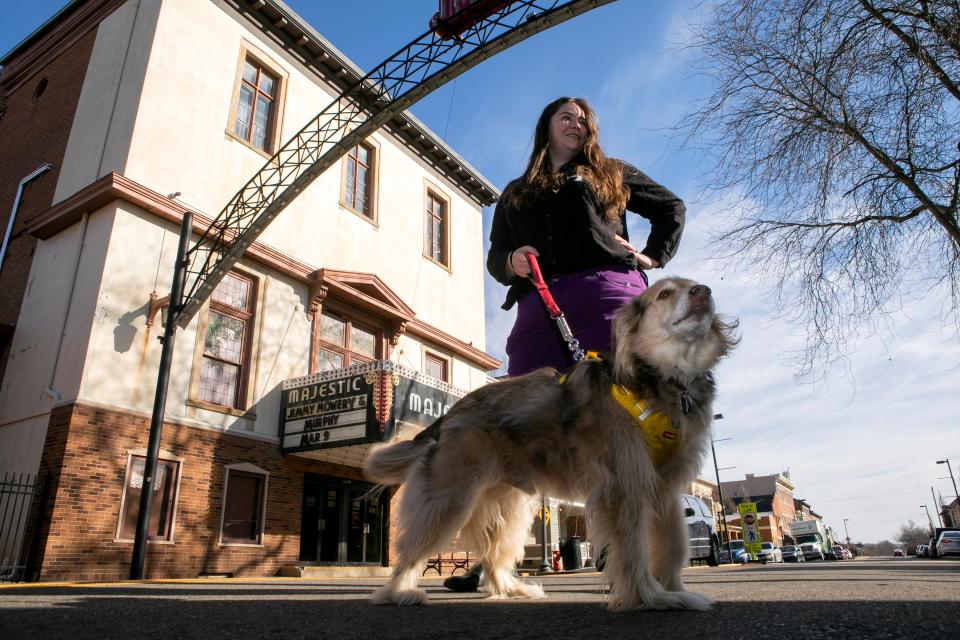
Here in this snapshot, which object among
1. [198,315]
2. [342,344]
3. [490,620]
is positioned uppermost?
Result: [342,344]

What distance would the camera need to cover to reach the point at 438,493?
3.17m

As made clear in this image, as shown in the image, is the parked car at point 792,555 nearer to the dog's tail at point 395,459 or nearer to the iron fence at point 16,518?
the iron fence at point 16,518

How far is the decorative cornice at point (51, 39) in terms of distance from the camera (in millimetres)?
16312

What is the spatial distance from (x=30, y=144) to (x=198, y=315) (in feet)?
26.5

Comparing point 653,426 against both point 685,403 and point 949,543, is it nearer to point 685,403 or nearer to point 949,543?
point 685,403

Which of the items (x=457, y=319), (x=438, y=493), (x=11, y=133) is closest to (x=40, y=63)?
(x=11, y=133)

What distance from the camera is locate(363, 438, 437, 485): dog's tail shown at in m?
3.42

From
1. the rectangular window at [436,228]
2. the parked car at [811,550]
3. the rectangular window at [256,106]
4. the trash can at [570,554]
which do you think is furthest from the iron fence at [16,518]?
the parked car at [811,550]

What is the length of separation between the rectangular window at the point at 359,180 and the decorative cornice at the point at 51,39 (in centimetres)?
711

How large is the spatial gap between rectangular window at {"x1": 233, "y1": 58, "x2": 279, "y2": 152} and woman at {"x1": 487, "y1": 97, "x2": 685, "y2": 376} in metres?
13.7

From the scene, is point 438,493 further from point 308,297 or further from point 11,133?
point 11,133

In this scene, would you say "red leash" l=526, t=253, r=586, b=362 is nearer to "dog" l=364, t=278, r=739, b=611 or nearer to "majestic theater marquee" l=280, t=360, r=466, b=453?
"dog" l=364, t=278, r=739, b=611

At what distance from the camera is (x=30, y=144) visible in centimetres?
1644

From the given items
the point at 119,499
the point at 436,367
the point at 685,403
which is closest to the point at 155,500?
the point at 119,499
